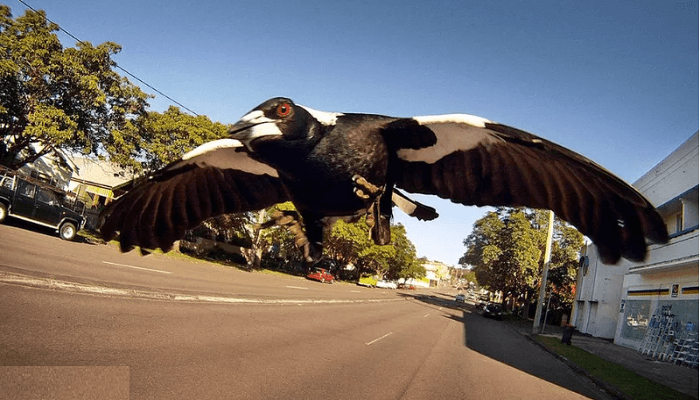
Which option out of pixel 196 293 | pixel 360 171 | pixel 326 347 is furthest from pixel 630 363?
pixel 360 171

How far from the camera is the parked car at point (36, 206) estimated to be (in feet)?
53.8

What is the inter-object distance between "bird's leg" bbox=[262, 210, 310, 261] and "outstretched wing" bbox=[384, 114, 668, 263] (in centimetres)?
49

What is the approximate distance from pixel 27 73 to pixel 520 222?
2231 cm

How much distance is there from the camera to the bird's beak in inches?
53.5

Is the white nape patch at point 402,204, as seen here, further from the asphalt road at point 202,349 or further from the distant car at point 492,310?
the distant car at point 492,310

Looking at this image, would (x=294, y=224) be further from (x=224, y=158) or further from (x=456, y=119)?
(x=456, y=119)

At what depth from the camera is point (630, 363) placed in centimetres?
1428

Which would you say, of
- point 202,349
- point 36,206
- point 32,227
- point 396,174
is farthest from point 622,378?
point 32,227

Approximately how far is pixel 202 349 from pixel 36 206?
14411 millimetres

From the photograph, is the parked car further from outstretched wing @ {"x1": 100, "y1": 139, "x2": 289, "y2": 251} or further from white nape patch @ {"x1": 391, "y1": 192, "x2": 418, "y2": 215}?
white nape patch @ {"x1": 391, "y1": 192, "x2": 418, "y2": 215}

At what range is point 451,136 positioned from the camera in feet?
5.48

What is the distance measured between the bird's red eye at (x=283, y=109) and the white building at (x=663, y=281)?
29.4 feet

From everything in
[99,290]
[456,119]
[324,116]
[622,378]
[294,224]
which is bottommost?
[99,290]

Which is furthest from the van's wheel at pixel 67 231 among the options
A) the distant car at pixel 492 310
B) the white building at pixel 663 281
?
the distant car at pixel 492 310
